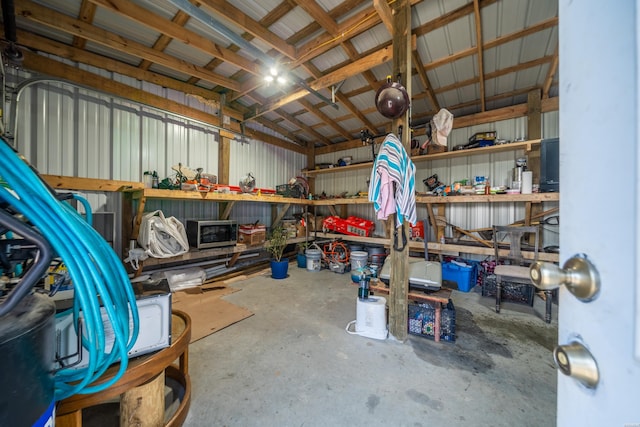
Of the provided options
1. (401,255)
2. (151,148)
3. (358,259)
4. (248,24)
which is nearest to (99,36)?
(151,148)

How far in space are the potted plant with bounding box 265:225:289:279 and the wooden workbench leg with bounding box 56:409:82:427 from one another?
326 centimetres

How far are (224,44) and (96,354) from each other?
146 inches

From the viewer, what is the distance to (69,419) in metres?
0.93

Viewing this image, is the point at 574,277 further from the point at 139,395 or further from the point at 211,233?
the point at 211,233

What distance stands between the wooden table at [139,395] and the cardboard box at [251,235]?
2.84 meters

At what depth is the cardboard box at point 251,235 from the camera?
415cm

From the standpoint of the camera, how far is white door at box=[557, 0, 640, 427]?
325 millimetres

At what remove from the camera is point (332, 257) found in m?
4.98

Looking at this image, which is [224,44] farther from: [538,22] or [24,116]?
[538,22]

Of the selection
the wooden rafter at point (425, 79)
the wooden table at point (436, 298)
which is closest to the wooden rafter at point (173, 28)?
the wooden rafter at point (425, 79)

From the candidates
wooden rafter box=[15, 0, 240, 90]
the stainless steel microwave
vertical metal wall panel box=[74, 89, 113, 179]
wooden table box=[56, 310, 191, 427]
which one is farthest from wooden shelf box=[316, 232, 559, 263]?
vertical metal wall panel box=[74, 89, 113, 179]

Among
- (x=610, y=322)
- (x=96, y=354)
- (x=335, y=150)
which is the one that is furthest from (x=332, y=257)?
(x=610, y=322)

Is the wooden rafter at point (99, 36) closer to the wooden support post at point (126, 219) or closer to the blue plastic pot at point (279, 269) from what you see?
the wooden support post at point (126, 219)

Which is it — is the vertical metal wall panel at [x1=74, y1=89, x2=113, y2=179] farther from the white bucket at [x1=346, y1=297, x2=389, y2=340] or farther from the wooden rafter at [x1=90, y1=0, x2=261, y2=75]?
the white bucket at [x1=346, y1=297, x2=389, y2=340]
